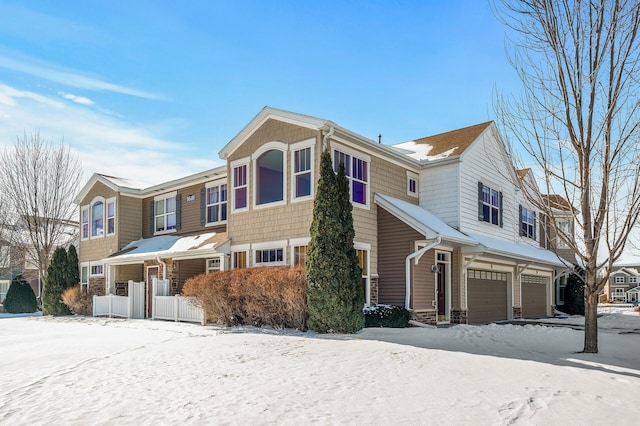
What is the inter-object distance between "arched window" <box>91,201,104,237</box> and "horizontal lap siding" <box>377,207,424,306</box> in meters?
14.6

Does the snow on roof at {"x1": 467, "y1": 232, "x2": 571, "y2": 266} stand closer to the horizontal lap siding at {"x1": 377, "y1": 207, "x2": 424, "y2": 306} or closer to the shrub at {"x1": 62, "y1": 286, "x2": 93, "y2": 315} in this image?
the horizontal lap siding at {"x1": 377, "y1": 207, "x2": 424, "y2": 306}

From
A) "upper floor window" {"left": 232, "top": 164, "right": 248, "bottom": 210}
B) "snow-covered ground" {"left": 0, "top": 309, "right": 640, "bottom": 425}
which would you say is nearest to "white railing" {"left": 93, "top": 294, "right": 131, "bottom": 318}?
"upper floor window" {"left": 232, "top": 164, "right": 248, "bottom": 210}

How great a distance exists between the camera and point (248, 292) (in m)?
14.5

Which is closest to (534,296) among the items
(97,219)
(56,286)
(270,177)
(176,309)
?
(270,177)

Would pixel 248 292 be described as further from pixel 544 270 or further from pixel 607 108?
pixel 544 270

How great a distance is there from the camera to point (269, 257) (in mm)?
16547

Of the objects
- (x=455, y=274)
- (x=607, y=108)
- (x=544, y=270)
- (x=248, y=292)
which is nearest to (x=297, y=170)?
(x=248, y=292)

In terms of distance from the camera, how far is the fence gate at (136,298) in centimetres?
2027

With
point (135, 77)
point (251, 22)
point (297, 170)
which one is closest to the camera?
point (251, 22)

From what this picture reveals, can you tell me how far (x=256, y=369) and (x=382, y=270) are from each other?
28.9 ft

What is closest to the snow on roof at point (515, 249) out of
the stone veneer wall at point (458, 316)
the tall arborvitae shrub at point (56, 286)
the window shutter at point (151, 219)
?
the stone veneer wall at point (458, 316)

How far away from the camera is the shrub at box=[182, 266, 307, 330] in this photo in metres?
13.7

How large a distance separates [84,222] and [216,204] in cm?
941

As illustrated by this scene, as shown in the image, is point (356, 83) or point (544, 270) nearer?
point (356, 83)
